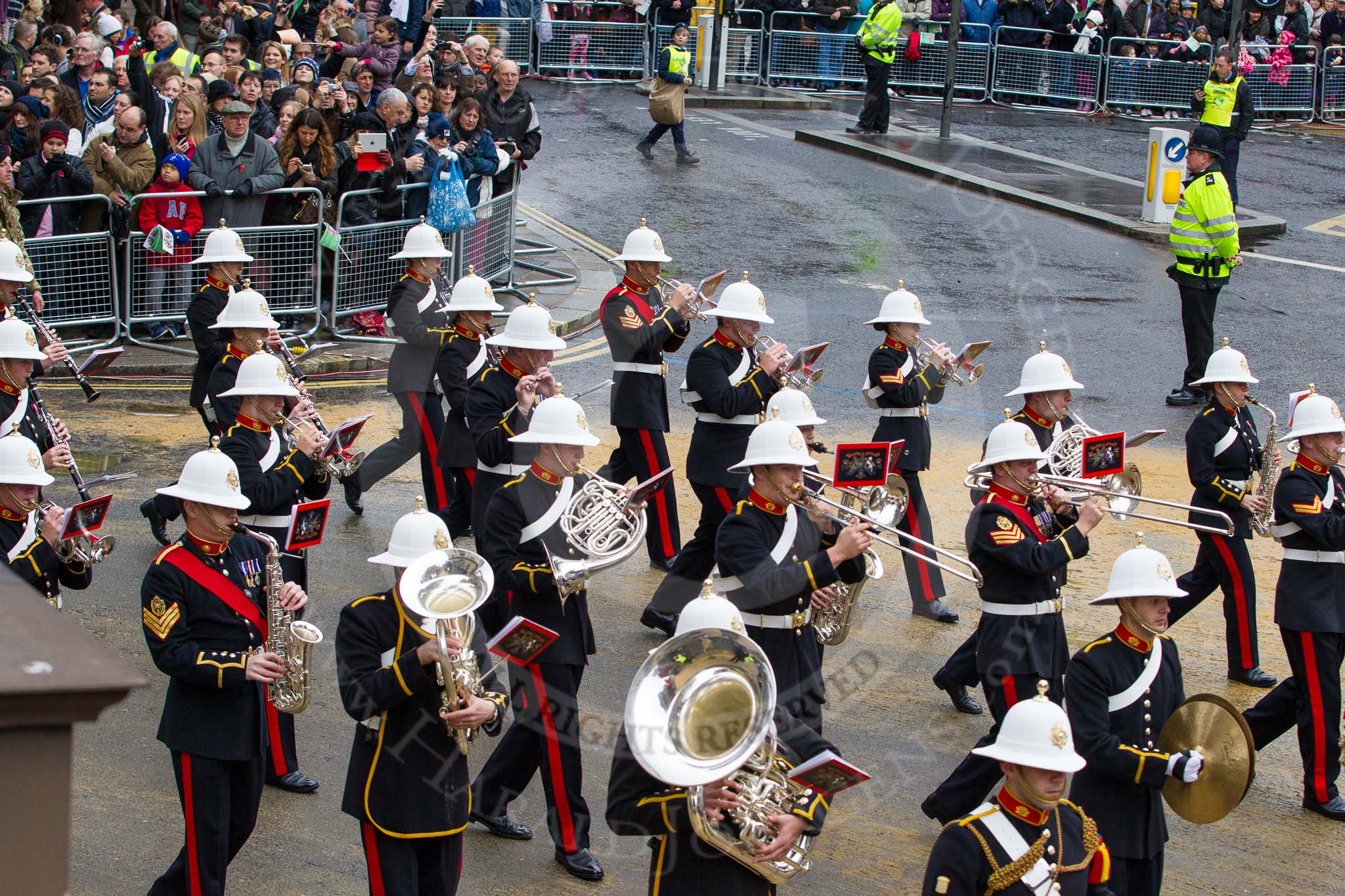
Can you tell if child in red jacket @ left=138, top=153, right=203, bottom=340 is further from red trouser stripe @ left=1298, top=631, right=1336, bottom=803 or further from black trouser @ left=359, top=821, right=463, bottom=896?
red trouser stripe @ left=1298, top=631, right=1336, bottom=803

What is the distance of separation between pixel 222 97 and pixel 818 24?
51.6 ft

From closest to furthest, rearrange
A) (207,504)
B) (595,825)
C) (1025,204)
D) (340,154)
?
(207,504), (595,825), (340,154), (1025,204)

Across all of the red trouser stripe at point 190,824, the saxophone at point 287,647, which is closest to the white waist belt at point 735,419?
the saxophone at point 287,647

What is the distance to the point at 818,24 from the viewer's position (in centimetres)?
2869

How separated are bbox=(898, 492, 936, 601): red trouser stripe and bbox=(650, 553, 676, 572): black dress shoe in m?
1.51

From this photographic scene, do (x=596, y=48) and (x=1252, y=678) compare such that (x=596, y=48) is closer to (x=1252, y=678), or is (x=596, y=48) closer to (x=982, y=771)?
(x=1252, y=678)

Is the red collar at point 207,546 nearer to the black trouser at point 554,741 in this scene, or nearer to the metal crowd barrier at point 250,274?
the black trouser at point 554,741

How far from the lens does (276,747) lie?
7.58 metres

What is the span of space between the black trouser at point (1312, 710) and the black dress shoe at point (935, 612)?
6.70ft

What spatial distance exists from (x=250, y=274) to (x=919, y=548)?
7186 millimetres

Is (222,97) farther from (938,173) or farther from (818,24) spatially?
(818,24)

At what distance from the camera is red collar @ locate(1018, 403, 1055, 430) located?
9047 millimetres

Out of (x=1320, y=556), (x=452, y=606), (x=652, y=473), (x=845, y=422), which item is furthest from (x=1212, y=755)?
(x=845, y=422)

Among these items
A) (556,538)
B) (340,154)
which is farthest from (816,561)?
(340,154)
